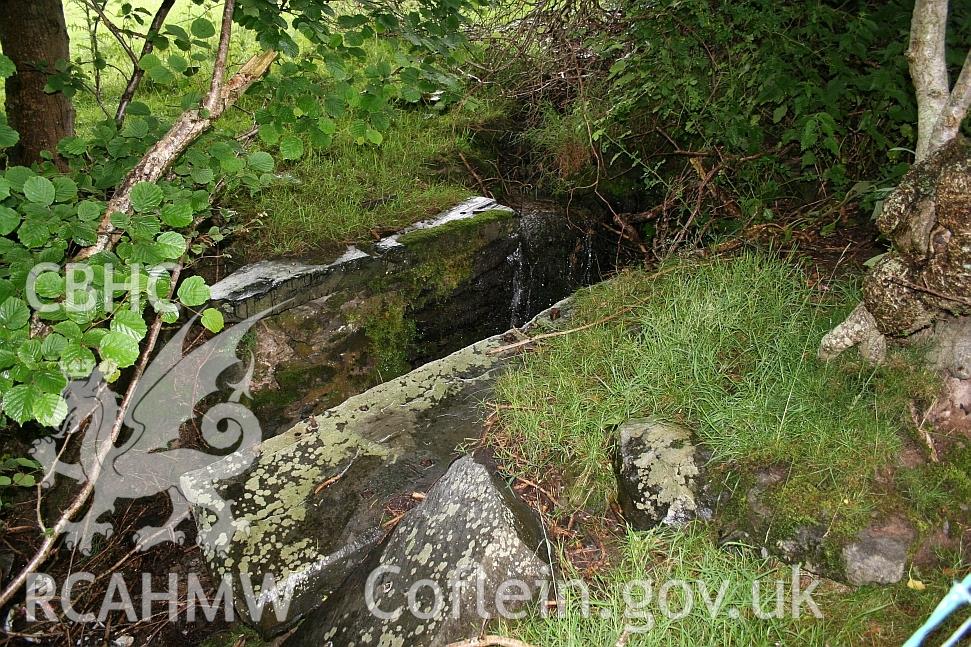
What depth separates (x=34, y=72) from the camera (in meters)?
3.48

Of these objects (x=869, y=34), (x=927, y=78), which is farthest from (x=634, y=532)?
(x=869, y=34)

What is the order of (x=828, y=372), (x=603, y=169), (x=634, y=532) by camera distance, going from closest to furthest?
(x=634, y=532) < (x=828, y=372) < (x=603, y=169)

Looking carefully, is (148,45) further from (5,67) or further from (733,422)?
(733,422)

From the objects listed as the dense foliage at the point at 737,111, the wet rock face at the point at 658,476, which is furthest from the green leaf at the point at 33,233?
the dense foliage at the point at 737,111

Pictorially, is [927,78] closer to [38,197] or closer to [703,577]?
[703,577]

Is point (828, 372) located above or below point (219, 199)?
below

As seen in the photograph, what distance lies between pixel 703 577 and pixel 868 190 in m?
2.54

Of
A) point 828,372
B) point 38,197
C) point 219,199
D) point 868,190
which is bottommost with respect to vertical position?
point 828,372

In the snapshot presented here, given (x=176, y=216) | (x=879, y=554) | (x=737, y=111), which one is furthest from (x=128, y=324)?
(x=737, y=111)

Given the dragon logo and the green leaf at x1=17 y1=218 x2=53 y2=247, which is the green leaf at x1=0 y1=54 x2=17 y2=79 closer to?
the green leaf at x1=17 y1=218 x2=53 y2=247

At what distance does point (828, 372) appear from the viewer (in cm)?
258

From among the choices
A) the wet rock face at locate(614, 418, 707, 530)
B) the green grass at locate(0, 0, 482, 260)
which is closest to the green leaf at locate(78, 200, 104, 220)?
the green grass at locate(0, 0, 482, 260)

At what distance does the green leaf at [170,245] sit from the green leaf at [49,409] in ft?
1.62

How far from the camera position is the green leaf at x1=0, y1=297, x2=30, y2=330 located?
1.75 meters
